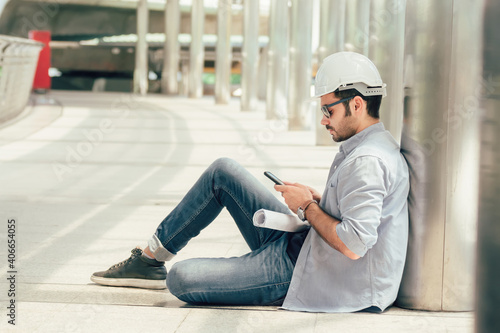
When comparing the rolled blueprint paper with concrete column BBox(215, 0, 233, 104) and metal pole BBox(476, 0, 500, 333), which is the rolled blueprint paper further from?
concrete column BBox(215, 0, 233, 104)

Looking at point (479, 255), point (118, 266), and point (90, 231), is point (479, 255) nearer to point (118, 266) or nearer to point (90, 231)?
point (118, 266)

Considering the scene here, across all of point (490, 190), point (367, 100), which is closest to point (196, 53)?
point (367, 100)

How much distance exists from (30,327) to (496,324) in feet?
7.46

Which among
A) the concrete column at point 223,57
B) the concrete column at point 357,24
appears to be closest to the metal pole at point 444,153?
the concrete column at point 357,24

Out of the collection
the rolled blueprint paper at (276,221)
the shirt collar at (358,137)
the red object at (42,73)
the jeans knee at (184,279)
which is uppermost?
the shirt collar at (358,137)

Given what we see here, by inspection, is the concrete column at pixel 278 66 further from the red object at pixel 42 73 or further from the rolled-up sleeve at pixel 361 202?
the rolled-up sleeve at pixel 361 202

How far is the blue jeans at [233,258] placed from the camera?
10.9 ft

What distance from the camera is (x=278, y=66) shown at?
65.2 ft

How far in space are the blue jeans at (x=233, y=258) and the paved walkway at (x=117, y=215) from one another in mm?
81

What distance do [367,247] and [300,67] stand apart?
13128 millimetres

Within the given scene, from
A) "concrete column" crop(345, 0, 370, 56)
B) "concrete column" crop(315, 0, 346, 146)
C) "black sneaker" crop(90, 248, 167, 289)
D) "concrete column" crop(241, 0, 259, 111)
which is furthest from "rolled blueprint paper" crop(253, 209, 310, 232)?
"concrete column" crop(241, 0, 259, 111)

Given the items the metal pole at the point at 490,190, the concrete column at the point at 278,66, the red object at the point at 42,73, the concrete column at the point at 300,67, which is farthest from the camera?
the red object at the point at 42,73

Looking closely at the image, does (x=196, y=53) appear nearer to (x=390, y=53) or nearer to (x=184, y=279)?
(x=390, y=53)

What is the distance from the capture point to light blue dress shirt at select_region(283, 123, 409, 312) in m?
3.07
